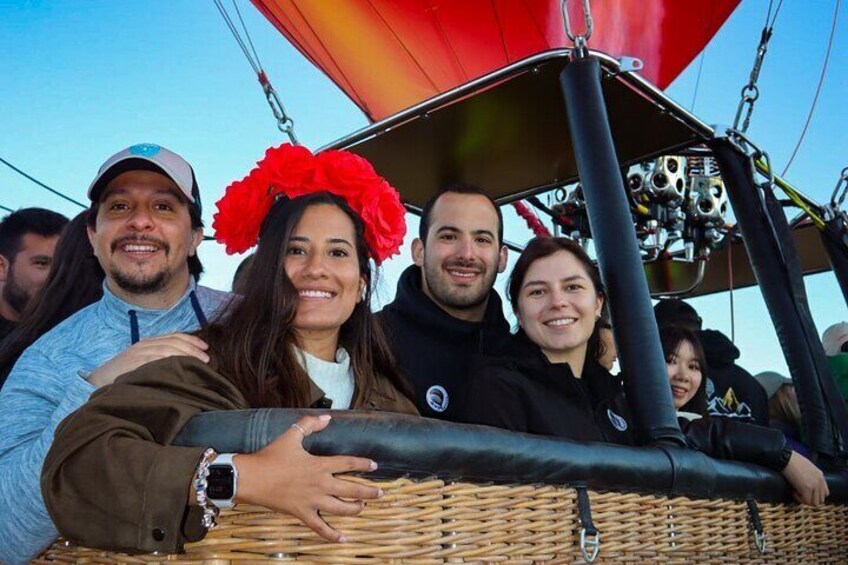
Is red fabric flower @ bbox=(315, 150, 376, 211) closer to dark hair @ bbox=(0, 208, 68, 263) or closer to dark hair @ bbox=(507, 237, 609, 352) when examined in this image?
dark hair @ bbox=(507, 237, 609, 352)

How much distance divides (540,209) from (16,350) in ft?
8.39

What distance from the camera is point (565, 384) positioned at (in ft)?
5.82

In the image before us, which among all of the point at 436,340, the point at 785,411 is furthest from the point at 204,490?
the point at 785,411

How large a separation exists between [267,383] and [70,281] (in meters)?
0.92

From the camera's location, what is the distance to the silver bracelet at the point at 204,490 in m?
0.89

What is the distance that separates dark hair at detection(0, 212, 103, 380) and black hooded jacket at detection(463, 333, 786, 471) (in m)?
0.95

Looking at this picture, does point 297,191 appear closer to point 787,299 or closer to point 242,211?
point 242,211

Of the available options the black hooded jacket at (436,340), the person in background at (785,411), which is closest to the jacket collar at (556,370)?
the black hooded jacket at (436,340)

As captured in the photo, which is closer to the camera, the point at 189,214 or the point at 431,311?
the point at 189,214

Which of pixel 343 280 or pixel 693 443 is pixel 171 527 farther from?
pixel 693 443

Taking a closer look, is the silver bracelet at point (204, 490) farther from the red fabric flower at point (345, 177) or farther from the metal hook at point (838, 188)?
the metal hook at point (838, 188)

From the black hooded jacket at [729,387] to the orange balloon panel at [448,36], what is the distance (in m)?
1.71

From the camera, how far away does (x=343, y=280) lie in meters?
1.58

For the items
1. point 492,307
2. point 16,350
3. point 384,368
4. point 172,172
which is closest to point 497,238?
point 492,307
